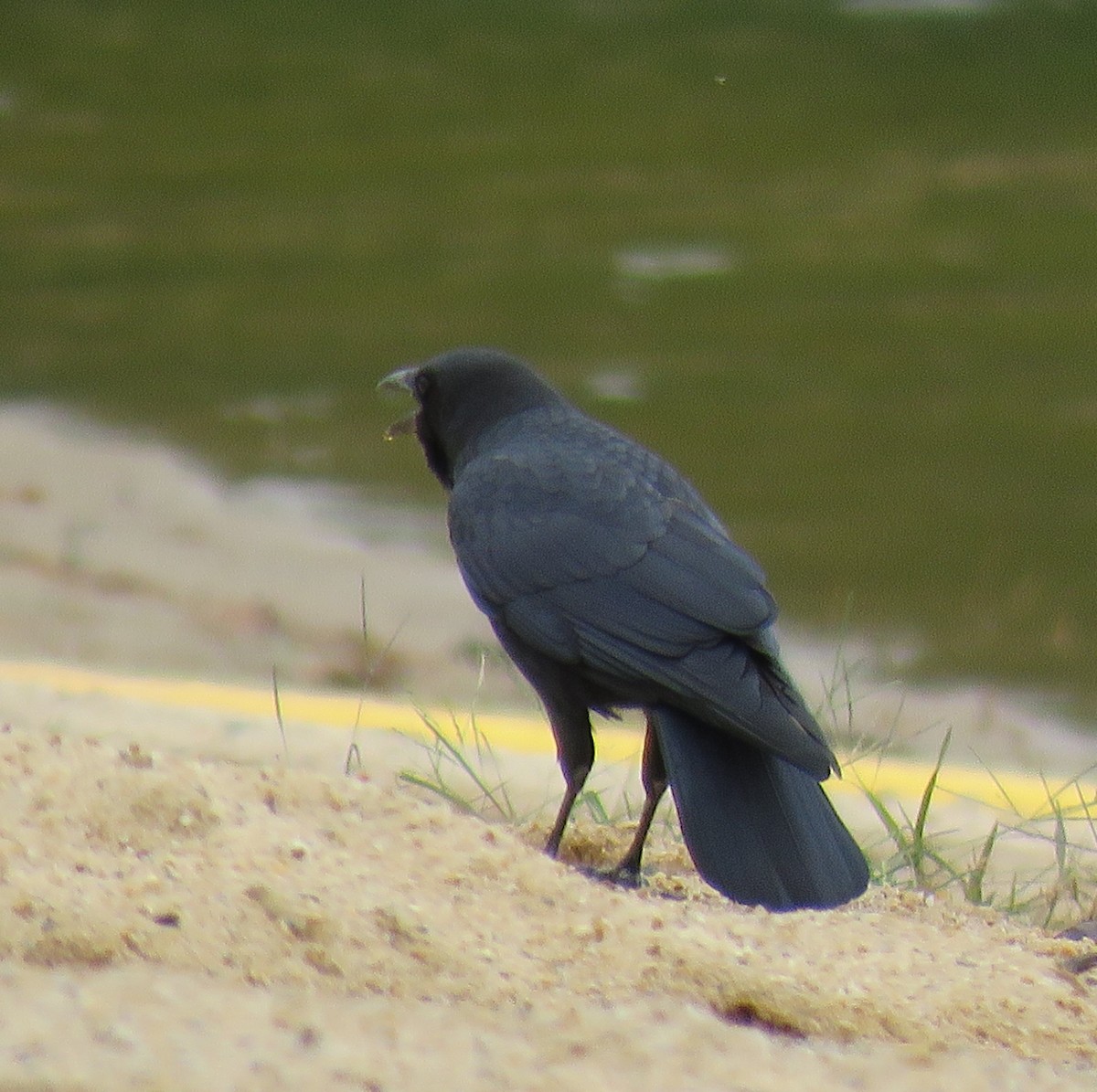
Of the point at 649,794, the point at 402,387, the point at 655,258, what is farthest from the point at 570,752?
the point at 655,258

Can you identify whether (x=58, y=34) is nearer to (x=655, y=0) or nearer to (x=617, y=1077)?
(x=655, y=0)

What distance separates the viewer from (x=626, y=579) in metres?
3.81

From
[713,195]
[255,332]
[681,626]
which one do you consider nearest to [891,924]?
[681,626]

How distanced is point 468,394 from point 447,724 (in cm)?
135

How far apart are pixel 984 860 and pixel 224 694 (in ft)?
8.18

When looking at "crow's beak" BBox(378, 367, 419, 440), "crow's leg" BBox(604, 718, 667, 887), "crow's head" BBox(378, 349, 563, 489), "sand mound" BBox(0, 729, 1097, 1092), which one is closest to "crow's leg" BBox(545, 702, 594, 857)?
"crow's leg" BBox(604, 718, 667, 887)

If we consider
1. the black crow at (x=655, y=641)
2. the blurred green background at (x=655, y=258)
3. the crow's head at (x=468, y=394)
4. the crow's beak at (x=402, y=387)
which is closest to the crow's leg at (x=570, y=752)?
the black crow at (x=655, y=641)

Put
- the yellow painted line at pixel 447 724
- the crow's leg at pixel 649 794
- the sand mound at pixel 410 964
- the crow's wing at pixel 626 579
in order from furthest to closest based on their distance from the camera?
1. the yellow painted line at pixel 447 724
2. the crow's leg at pixel 649 794
3. the crow's wing at pixel 626 579
4. the sand mound at pixel 410 964

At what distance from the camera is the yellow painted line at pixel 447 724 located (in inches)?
201

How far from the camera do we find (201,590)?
7398 mm

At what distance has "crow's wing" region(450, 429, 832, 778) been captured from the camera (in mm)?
3580

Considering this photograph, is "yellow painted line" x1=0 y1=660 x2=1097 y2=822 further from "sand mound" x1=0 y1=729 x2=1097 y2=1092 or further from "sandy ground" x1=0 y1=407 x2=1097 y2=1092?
"sand mound" x1=0 y1=729 x2=1097 y2=1092

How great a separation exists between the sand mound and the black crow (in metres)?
0.13

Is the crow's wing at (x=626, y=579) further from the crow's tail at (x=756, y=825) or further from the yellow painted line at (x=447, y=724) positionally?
the yellow painted line at (x=447, y=724)
